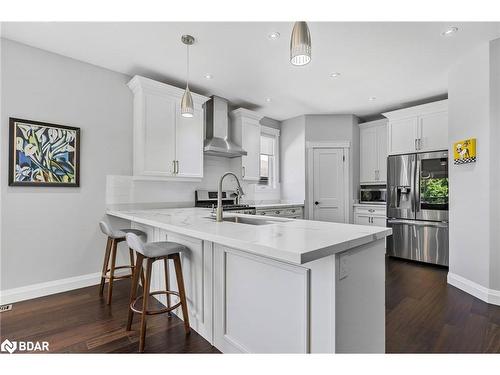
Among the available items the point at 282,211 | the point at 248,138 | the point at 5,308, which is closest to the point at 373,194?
the point at 282,211

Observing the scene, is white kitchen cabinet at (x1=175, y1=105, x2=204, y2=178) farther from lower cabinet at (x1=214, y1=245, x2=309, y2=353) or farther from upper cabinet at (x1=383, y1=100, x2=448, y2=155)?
upper cabinet at (x1=383, y1=100, x2=448, y2=155)

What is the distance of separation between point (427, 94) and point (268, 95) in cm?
244

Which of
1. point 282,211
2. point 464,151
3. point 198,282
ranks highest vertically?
point 464,151

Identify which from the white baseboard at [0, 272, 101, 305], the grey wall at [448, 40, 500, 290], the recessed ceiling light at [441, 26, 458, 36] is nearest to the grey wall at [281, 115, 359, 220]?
the grey wall at [448, 40, 500, 290]

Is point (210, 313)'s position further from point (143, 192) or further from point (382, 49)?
point (382, 49)

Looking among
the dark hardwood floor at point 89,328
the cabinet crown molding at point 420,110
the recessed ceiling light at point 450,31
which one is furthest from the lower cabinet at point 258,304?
the cabinet crown molding at point 420,110

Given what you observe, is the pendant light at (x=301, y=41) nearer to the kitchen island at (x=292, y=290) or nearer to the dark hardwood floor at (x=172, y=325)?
the kitchen island at (x=292, y=290)

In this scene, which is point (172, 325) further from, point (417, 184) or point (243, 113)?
point (417, 184)

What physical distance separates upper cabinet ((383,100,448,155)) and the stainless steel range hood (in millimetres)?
2566

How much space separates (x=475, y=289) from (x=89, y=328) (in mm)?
3723

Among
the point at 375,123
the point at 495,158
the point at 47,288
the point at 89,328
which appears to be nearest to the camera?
the point at 89,328

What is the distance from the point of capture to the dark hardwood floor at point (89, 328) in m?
1.80

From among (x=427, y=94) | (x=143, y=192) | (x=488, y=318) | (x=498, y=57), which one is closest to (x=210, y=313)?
(x=143, y=192)

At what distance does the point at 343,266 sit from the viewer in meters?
1.23
